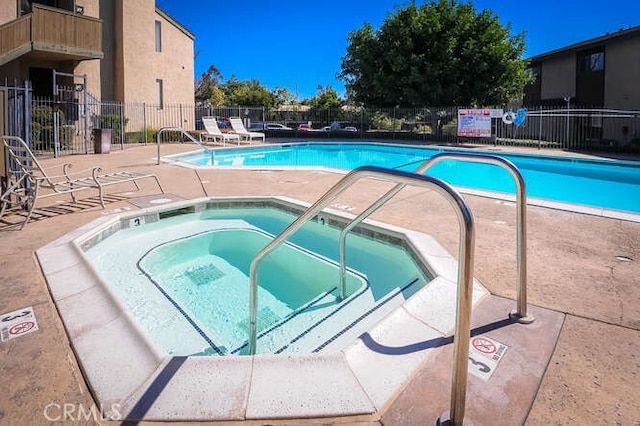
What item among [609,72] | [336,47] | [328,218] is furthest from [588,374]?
→ [336,47]

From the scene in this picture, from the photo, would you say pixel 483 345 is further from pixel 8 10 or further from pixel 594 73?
pixel 594 73

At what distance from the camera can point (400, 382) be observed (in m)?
2.24

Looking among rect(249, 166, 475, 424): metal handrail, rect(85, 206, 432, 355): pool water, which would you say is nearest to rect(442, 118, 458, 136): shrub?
rect(85, 206, 432, 355): pool water

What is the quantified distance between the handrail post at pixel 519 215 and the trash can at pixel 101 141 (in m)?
14.8

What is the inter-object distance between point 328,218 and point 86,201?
158 inches

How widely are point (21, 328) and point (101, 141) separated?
13.8m

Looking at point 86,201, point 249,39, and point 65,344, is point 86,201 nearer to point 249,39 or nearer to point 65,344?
point 65,344

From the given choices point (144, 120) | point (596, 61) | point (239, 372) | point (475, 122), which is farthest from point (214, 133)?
point (596, 61)

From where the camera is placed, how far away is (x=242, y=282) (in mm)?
4625

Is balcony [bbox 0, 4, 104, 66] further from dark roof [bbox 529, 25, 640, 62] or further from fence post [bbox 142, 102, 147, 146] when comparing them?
dark roof [bbox 529, 25, 640, 62]

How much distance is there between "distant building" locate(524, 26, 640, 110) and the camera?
67.8 feet

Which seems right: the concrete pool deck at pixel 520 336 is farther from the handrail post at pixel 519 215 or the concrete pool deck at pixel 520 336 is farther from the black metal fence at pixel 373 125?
the black metal fence at pixel 373 125

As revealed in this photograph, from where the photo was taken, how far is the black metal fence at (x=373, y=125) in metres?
15.5

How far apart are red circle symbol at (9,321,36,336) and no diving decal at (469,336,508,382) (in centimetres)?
279
